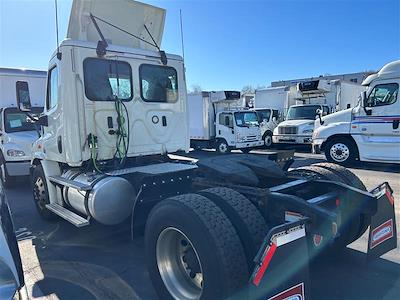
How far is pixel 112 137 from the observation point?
4.86 meters

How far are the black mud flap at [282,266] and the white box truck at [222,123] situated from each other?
13.3 m

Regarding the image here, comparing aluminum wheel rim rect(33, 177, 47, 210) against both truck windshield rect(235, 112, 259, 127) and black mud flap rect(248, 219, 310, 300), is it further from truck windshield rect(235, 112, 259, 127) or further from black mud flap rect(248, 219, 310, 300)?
truck windshield rect(235, 112, 259, 127)

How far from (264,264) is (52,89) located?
13.8 ft

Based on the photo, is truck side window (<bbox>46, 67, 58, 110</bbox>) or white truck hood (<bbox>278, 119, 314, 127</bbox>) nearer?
truck side window (<bbox>46, 67, 58, 110</bbox>)

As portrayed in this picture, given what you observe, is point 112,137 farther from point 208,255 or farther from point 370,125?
point 370,125

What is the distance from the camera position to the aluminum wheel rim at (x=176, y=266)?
302 cm

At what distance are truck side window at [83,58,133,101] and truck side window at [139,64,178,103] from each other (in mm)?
243

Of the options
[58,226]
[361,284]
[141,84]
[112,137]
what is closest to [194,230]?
[361,284]

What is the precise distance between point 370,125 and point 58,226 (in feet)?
29.4

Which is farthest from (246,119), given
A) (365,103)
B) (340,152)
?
(365,103)

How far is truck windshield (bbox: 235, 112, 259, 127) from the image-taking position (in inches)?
624

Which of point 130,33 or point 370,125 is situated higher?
point 130,33

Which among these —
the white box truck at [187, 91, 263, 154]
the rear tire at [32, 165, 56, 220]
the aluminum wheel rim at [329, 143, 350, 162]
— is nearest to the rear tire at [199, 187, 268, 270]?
the rear tire at [32, 165, 56, 220]

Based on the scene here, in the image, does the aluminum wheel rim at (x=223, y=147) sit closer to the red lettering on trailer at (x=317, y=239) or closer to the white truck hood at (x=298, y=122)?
the white truck hood at (x=298, y=122)
